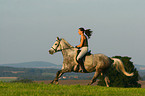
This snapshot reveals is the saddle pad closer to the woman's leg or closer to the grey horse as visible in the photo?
the grey horse

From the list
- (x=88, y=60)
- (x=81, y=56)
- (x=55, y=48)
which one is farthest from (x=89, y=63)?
(x=55, y=48)

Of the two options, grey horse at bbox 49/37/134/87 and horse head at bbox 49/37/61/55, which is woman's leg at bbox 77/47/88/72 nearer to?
grey horse at bbox 49/37/134/87

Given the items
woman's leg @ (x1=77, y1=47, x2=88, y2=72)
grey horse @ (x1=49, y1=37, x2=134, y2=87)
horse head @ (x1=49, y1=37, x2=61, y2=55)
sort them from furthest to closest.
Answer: horse head @ (x1=49, y1=37, x2=61, y2=55) < grey horse @ (x1=49, y1=37, x2=134, y2=87) < woman's leg @ (x1=77, y1=47, x2=88, y2=72)

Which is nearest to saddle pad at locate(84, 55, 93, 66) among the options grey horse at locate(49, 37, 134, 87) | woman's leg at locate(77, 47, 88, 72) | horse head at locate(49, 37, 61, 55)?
grey horse at locate(49, 37, 134, 87)

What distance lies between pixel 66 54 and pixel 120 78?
13956 millimetres

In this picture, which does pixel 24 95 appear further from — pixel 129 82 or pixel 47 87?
pixel 129 82

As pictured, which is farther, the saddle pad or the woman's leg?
the saddle pad

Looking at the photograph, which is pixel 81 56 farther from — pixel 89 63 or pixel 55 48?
pixel 55 48

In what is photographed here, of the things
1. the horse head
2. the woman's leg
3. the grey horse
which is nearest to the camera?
the woman's leg

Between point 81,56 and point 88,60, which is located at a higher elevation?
point 81,56

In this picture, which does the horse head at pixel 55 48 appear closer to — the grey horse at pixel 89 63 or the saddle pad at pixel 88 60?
the grey horse at pixel 89 63

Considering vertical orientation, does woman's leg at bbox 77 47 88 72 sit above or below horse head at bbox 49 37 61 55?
below

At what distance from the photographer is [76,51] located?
2070 cm

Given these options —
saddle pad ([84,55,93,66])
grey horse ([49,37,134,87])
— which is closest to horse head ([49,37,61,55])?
grey horse ([49,37,134,87])
